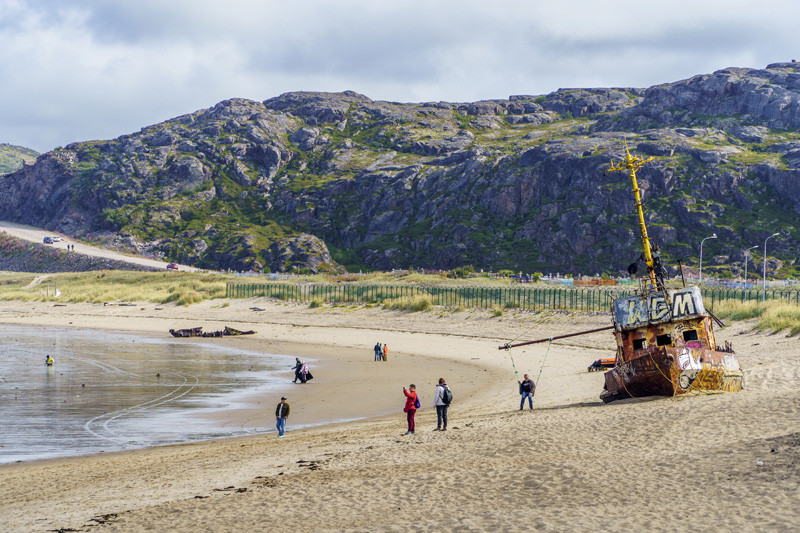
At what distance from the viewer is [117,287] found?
4599 inches

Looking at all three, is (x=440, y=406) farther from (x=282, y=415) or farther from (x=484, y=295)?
(x=484, y=295)

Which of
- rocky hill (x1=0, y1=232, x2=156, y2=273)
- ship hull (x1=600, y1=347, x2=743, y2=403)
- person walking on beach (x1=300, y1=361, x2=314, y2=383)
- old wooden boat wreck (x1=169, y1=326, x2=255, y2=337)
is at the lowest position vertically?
old wooden boat wreck (x1=169, y1=326, x2=255, y2=337)

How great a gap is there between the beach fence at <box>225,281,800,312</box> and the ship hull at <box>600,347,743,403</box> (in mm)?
28679

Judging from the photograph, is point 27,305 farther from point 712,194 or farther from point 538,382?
point 712,194

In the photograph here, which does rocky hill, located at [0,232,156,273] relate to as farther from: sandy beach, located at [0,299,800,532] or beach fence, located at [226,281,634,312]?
sandy beach, located at [0,299,800,532]

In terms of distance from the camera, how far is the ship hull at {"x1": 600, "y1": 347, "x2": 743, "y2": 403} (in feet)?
78.1

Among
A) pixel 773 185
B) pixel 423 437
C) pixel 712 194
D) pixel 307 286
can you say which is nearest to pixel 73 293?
pixel 307 286

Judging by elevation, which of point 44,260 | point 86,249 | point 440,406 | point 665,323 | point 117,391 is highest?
point 86,249

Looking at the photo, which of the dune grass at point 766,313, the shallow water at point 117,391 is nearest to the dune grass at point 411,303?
the shallow water at point 117,391

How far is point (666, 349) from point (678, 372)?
0.85m

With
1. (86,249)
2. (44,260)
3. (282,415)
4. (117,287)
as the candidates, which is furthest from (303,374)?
(86,249)

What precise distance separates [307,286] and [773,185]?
115 meters

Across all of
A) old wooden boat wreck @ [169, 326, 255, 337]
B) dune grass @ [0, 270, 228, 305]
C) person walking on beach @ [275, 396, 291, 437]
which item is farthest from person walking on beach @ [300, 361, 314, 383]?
dune grass @ [0, 270, 228, 305]

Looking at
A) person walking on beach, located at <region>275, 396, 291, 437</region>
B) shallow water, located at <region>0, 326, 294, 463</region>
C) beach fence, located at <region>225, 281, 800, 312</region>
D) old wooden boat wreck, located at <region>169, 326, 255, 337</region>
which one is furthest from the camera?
old wooden boat wreck, located at <region>169, 326, 255, 337</region>
